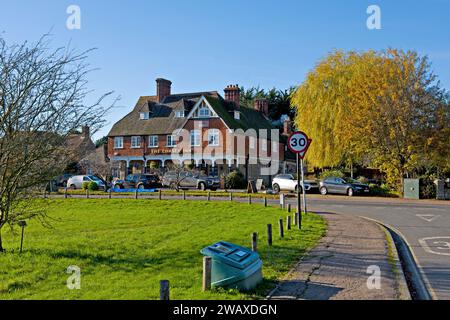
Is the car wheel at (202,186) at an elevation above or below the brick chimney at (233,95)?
below

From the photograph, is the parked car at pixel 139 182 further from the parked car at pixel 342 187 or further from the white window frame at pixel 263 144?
the parked car at pixel 342 187

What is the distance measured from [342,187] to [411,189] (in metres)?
4.70

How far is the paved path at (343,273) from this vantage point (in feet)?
23.0

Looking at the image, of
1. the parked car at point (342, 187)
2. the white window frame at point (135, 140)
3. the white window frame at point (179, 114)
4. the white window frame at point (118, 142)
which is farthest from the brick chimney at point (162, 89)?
the parked car at point (342, 187)

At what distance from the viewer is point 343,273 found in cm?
845

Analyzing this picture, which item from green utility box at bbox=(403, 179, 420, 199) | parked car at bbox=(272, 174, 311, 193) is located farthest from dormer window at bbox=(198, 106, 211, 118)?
green utility box at bbox=(403, 179, 420, 199)

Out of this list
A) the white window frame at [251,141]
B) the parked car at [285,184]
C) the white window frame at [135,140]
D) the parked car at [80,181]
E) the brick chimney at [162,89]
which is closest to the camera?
the parked car at [285,184]

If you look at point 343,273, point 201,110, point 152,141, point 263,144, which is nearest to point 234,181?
point 201,110

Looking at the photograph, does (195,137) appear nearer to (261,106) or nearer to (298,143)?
(261,106)

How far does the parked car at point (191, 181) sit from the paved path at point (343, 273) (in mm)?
25018

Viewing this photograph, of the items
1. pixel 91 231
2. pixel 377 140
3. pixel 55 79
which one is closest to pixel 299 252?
pixel 55 79
